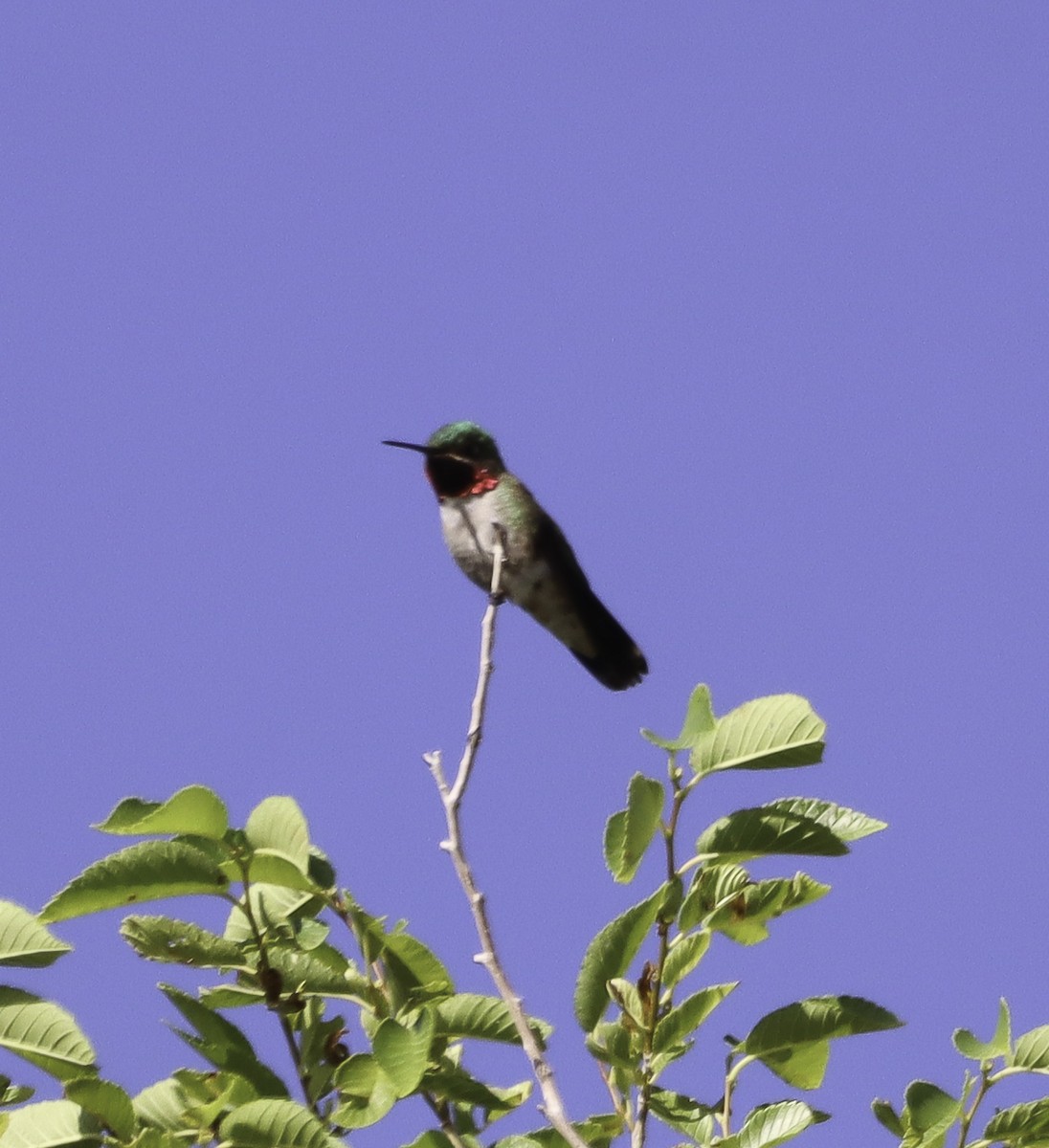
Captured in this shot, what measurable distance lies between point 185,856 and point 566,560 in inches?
187

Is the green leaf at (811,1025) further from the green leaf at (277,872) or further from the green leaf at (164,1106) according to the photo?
the green leaf at (164,1106)

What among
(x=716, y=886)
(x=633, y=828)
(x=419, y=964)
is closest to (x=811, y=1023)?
(x=716, y=886)

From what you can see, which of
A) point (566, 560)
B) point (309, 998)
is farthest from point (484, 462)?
point (309, 998)

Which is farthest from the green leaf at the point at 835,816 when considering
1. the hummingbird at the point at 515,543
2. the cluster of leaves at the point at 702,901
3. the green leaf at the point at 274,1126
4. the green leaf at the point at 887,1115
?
the hummingbird at the point at 515,543

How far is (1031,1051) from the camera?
7.19 feet

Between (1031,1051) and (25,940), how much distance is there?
53.7 inches

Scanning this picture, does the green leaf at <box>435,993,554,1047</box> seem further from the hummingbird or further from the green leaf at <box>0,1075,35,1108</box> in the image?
the hummingbird

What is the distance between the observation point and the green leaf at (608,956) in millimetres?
2135

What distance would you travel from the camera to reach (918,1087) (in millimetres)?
2168

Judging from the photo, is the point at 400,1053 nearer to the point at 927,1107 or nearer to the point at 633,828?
the point at 633,828

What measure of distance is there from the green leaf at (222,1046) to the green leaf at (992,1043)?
3.03 ft

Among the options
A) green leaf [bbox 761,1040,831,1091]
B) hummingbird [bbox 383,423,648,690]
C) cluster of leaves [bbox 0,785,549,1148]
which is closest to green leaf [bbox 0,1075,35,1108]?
cluster of leaves [bbox 0,785,549,1148]

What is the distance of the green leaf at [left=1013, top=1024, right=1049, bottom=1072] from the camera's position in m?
2.18

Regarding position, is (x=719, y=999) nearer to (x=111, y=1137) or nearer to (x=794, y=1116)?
(x=794, y=1116)
